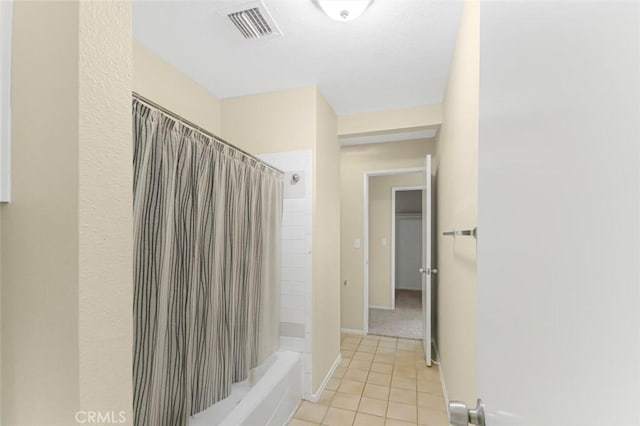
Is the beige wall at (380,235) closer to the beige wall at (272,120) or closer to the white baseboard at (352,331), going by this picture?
the white baseboard at (352,331)

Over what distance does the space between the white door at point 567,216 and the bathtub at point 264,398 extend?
1345mm

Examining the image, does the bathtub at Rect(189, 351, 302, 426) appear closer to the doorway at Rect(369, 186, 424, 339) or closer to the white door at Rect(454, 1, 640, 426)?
the white door at Rect(454, 1, 640, 426)

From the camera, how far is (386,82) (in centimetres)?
217

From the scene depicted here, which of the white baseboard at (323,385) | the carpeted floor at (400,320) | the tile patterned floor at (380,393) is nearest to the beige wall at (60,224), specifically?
the tile patterned floor at (380,393)

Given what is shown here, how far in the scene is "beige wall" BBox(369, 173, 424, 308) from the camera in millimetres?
4148

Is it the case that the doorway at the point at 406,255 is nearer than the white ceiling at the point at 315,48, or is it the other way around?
the white ceiling at the point at 315,48

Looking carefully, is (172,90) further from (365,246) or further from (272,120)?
(365,246)

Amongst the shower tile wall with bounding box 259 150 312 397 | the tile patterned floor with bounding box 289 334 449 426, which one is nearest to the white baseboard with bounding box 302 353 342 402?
the tile patterned floor with bounding box 289 334 449 426

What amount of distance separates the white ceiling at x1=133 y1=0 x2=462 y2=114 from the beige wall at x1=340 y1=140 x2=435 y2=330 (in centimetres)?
103

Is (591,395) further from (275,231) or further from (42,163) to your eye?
(275,231)

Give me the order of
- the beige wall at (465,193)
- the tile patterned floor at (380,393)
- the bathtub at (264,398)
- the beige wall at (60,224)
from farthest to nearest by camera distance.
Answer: the tile patterned floor at (380,393) → the bathtub at (264,398) → the beige wall at (465,193) → the beige wall at (60,224)

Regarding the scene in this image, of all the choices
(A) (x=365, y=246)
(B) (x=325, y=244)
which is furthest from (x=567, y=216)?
(A) (x=365, y=246)

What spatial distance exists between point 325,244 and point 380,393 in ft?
4.20

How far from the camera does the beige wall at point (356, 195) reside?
3418 mm
